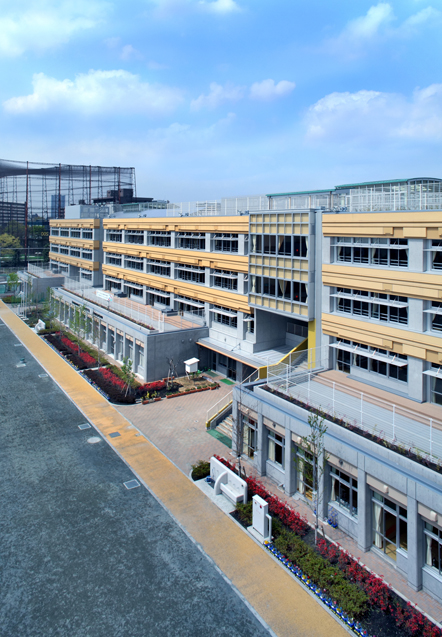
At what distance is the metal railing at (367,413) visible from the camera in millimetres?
14766

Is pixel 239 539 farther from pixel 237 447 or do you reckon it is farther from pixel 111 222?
pixel 111 222

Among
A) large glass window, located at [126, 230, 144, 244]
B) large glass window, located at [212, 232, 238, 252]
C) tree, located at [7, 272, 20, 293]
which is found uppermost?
large glass window, located at [126, 230, 144, 244]

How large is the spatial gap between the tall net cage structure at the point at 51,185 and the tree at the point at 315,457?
277 feet

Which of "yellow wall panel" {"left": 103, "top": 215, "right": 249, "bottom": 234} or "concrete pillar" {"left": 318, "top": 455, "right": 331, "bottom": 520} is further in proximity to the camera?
"yellow wall panel" {"left": 103, "top": 215, "right": 249, "bottom": 234}

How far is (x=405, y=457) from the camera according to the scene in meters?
13.9

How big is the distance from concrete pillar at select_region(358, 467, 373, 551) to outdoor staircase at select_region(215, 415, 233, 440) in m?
9.15

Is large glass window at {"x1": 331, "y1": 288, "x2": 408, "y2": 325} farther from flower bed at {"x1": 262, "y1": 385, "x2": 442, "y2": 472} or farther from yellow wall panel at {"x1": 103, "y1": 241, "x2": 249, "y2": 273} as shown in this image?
yellow wall panel at {"x1": 103, "y1": 241, "x2": 249, "y2": 273}

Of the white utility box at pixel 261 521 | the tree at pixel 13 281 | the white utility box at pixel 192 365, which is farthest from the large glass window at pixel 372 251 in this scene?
the tree at pixel 13 281

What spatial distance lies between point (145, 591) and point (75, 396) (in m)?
18.0

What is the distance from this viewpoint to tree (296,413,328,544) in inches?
609

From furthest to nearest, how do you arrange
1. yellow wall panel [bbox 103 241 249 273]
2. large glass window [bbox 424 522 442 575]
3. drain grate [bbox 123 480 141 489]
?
yellow wall panel [bbox 103 241 249 273]
drain grate [bbox 123 480 141 489]
large glass window [bbox 424 522 442 575]

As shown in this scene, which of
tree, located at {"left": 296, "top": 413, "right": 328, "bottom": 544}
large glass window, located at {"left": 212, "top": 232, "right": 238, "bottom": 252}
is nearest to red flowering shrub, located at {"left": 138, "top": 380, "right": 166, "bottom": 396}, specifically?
large glass window, located at {"left": 212, "top": 232, "right": 238, "bottom": 252}

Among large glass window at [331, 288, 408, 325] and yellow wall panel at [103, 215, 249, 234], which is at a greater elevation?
yellow wall panel at [103, 215, 249, 234]

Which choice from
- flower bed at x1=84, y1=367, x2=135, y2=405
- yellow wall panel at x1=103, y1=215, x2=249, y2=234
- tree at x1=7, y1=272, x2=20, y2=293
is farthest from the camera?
tree at x1=7, y1=272, x2=20, y2=293
